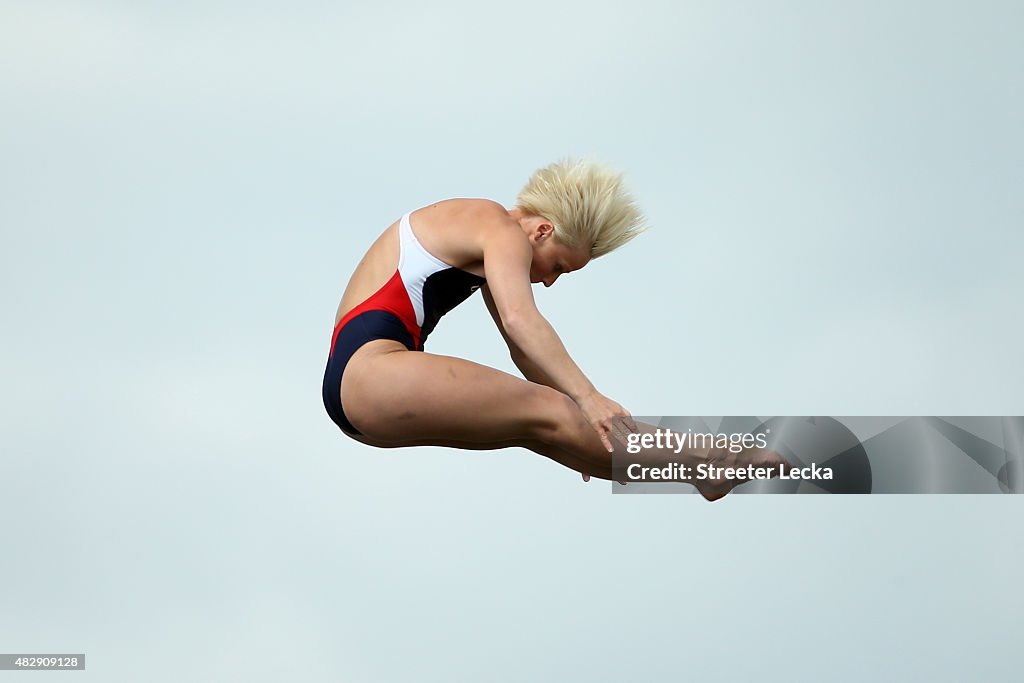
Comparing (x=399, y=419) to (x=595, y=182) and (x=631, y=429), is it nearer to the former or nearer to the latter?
(x=631, y=429)

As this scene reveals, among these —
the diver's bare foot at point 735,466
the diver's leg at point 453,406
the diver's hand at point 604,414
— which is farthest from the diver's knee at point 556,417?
the diver's bare foot at point 735,466

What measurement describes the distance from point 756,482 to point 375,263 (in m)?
1.94

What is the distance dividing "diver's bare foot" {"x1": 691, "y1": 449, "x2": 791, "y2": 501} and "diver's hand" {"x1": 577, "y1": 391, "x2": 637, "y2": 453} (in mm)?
738

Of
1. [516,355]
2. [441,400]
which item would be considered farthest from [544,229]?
[441,400]

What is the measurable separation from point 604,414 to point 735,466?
0.90 metres

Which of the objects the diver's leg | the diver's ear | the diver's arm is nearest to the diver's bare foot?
the diver's leg

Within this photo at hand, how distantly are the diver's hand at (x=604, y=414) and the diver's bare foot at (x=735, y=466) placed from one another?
738mm

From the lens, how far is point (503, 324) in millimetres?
4887

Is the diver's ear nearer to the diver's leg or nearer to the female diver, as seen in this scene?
the female diver

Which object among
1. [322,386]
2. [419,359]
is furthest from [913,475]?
[322,386]

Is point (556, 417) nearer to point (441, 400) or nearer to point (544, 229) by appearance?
point (441, 400)

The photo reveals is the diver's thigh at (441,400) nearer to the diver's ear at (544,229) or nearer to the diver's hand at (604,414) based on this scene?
the diver's hand at (604,414)

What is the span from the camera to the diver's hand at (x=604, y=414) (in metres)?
4.49

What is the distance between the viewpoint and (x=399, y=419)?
4.77m
